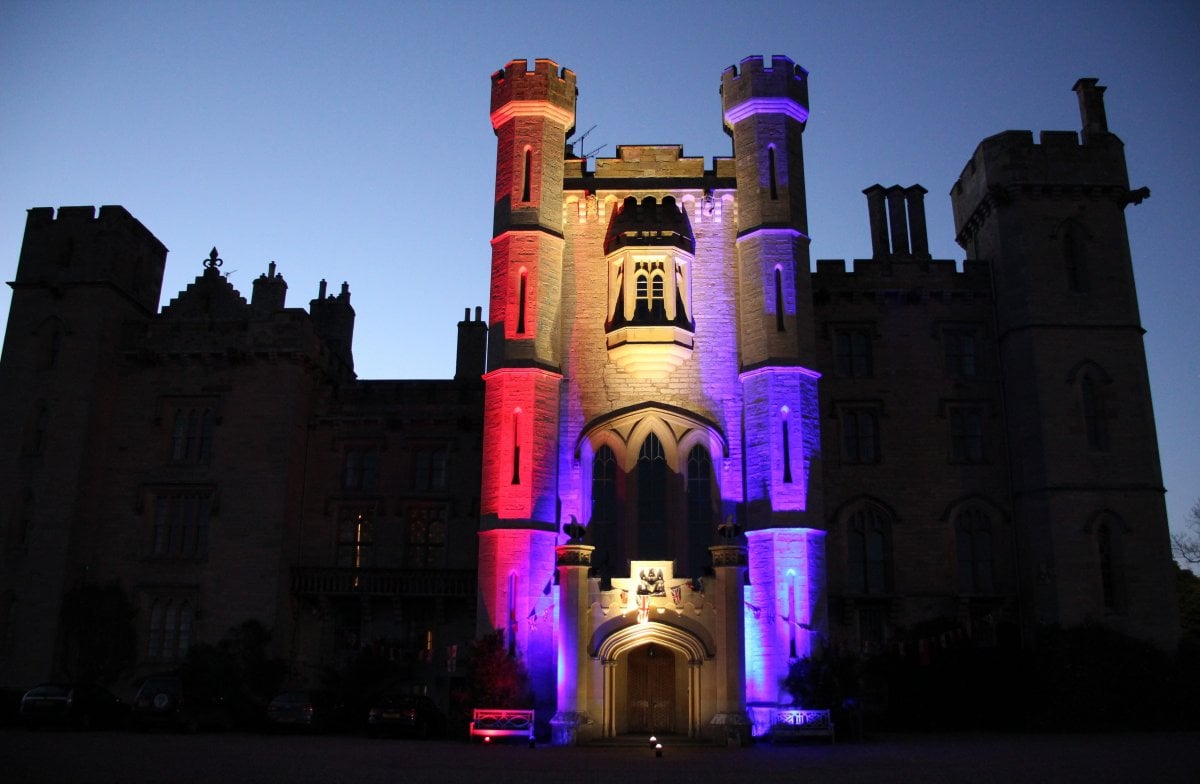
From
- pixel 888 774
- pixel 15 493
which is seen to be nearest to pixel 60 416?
pixel 15 493

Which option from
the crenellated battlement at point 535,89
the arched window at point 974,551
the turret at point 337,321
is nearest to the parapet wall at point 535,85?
the crenellated battlement at point 535,89

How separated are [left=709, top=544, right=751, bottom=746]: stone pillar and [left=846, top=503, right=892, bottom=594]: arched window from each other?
22.2 feet

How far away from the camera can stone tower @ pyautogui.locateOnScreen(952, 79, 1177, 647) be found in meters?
27.9

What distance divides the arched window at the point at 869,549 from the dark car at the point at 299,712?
15646 millimetres

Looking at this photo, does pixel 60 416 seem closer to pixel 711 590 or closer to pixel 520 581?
pixel 520 581

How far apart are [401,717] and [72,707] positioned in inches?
305

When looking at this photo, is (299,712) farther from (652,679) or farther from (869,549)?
(869,549)

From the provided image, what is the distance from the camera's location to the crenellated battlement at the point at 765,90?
97.5ft

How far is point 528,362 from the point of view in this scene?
2745 cm

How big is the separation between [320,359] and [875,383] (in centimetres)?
1861

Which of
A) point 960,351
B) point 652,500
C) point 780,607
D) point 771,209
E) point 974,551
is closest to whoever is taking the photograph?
point 780,607

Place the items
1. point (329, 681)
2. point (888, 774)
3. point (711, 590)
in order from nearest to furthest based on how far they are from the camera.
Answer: point (888, 774), point (711, 590), point (329, 681)

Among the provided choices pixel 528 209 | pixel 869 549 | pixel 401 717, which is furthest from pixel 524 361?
pixel 869 549

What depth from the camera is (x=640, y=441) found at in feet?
92.9
